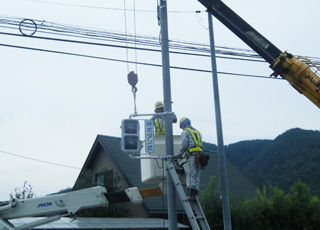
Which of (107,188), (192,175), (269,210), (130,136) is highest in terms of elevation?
(107,188)

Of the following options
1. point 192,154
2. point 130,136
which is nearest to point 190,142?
point 192,154

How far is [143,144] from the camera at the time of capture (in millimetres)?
9703

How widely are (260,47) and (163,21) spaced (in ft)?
8.81

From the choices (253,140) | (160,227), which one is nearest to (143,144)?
(160,227)

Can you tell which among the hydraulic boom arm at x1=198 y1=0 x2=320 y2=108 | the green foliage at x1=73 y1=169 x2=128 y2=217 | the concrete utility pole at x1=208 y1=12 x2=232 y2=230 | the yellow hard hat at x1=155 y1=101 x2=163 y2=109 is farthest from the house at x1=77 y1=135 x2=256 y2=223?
the hydraulic boom arm at x1=198 y1=0 x2=320 y2=108

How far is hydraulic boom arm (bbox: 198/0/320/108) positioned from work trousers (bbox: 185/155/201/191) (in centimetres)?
353

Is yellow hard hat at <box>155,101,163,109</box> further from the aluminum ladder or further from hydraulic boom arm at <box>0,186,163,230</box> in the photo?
hydraulic boom arm at <box>0,186,163,230</box>

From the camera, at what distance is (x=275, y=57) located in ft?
35.7

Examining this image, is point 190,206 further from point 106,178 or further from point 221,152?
point 106,178

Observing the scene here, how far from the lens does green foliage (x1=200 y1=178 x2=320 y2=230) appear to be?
1602 centimetres

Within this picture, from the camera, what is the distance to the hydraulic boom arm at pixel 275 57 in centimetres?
1023

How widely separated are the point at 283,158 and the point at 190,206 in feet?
136

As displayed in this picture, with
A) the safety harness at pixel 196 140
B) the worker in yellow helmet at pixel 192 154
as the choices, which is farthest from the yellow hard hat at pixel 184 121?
the safety harness at pixel 196 140

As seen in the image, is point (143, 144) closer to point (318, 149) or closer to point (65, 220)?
point (65, 220)
